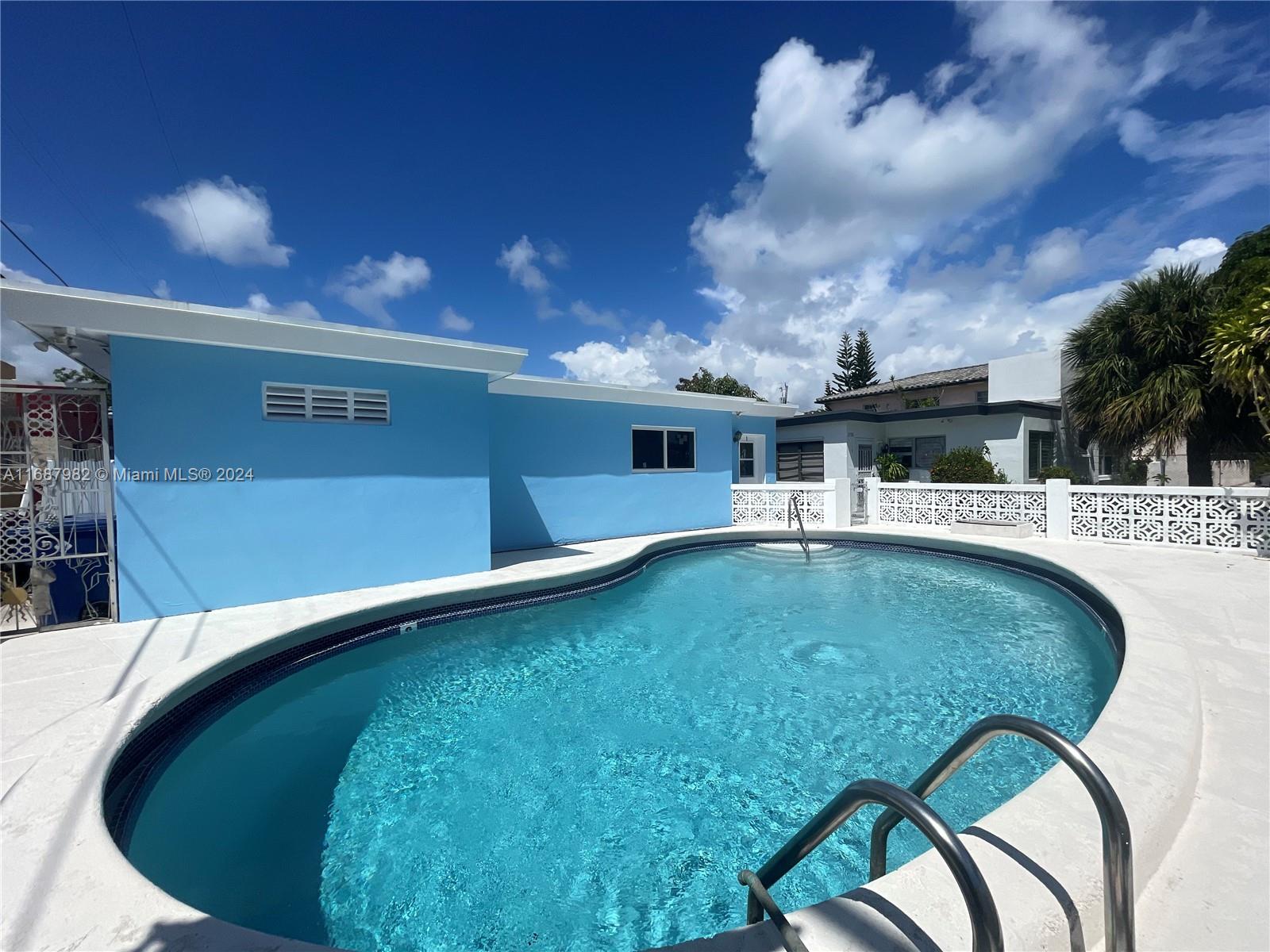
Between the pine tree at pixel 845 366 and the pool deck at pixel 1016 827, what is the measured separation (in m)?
45.0

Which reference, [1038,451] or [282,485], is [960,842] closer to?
[282,485]

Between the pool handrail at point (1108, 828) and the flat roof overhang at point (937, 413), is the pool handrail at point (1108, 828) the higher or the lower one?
the lower one

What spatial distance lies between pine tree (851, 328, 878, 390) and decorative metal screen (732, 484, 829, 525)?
36990 mm

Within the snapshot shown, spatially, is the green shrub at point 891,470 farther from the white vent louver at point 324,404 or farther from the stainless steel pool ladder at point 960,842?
the stainless steel pool ladder at point 960,842

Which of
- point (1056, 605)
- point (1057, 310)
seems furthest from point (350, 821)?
point (1057, 310)

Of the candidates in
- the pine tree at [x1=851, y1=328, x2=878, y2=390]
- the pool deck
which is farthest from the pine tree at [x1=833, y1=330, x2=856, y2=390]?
the pool deck

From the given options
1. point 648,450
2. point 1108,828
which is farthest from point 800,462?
point 1108,828

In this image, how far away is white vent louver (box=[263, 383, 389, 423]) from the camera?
665 cm

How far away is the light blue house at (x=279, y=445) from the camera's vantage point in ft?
18.6

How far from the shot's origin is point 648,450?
40.5 ft

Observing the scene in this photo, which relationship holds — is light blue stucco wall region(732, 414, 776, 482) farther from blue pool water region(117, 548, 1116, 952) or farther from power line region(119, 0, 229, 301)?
Result: power line region(119, 0, 229, 301)

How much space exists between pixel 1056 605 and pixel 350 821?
8.96 metres

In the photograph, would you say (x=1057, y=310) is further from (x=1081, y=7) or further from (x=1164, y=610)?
(x=1164, y=610)

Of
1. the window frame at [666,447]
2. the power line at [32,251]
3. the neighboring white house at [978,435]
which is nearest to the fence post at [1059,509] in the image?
the neighboring white house at [978,435]
